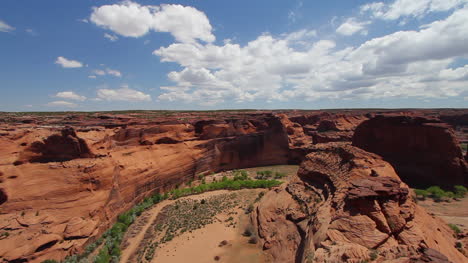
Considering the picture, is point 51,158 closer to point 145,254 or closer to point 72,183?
point 72,183

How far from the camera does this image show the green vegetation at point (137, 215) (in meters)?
14.8

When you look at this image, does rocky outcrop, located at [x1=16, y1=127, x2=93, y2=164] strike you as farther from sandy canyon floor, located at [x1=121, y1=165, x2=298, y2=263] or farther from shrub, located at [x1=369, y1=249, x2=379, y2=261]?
shrub, located at [x1=369, y1=249, x2=379, y2=261]

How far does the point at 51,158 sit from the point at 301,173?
67.6 feet

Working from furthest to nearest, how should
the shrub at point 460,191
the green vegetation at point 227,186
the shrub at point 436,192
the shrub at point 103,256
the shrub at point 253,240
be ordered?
the green vegetation at point 227,186
the shrub at point 436,192
the shrub at point 460,191
the shrub at point 253,240
the shrub at point 103,256

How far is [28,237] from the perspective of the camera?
13.4 meters

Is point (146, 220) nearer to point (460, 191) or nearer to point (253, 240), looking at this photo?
point (253, 240)

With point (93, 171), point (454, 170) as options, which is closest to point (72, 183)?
point (93, 171)

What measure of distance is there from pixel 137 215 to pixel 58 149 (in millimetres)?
8731

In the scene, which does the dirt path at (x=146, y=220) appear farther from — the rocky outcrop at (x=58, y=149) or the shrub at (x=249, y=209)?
the rocky outcrop at (x=58, y=149)

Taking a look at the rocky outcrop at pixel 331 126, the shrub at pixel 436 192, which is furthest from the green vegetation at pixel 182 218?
the rocky outcrop at pixel 331 126

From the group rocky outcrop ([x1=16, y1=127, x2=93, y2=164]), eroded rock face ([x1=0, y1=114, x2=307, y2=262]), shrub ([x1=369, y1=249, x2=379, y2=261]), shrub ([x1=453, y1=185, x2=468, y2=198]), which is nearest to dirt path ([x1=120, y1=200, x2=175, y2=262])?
eroded rock face ([x1=0, y1=114, x2=307, y2=262])

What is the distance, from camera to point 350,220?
9.48 meters

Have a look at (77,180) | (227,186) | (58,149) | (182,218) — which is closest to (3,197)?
(77,180)

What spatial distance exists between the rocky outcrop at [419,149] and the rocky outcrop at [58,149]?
33.8 metres
